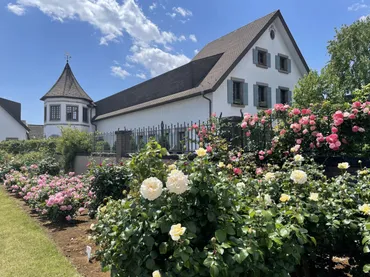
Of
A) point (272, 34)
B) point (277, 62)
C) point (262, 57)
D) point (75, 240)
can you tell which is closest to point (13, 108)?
point (262, 57)

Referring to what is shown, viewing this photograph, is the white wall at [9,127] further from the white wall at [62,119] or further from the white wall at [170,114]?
the white wall at [170,114]

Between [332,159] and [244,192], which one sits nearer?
[244,192]

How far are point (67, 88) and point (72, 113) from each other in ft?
10.3

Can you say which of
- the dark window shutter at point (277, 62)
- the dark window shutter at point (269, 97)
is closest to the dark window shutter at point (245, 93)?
the dark window shutter at point (269, 97)

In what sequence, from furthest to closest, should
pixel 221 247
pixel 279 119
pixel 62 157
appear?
pixel 62 157
pixel 279 119
pixel 221 247

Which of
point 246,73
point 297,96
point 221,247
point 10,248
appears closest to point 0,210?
point 10,248

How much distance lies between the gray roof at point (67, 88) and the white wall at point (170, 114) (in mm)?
7668

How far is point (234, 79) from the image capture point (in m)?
16.2

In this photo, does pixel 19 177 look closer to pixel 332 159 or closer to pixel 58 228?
pixel 58 228

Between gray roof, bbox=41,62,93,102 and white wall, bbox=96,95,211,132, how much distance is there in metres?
7.67

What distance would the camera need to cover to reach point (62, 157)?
1411cm

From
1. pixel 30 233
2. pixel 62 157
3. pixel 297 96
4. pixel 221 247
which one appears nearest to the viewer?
pixel 221 247

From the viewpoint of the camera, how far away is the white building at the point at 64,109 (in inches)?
1120

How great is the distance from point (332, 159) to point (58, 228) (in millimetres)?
5292
